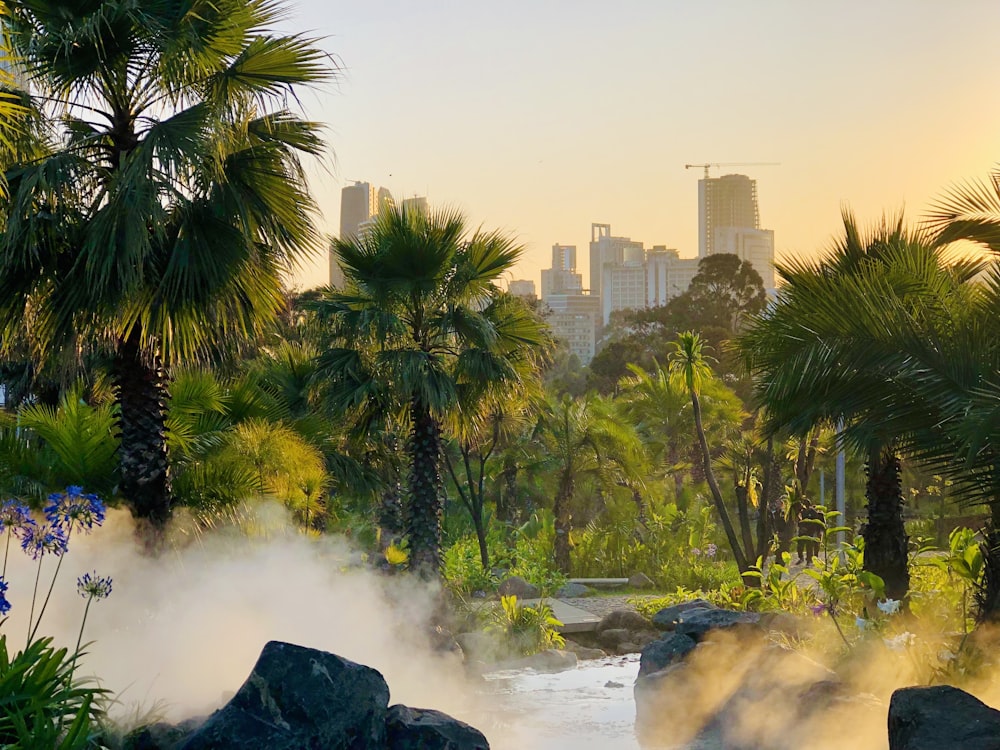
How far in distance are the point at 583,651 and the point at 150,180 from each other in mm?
10553

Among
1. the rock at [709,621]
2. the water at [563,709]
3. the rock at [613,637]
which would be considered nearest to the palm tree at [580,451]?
the rock at [613,637]

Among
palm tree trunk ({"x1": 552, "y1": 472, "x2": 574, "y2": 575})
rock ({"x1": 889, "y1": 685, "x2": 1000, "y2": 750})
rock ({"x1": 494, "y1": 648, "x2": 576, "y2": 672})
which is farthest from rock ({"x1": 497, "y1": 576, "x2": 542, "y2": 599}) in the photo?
rock ({"x1": 889, "y1": 685, "x2": 1000, "y2": 750})

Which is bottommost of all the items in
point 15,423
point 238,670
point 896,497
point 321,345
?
point 238,670

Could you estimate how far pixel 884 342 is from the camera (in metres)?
8.70

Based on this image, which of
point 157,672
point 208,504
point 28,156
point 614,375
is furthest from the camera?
point 614,375

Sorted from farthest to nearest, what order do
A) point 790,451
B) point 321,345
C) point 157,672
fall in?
point 790,451
point 321,345
point 157,672

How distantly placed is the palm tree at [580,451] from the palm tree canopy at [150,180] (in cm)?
1712

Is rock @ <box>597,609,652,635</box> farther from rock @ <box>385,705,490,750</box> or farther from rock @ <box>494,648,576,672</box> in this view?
rock @ <box>385,705,490,750</box>

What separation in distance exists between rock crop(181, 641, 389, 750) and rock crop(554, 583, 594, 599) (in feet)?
52.7

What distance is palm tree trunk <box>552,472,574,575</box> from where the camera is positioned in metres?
26.6

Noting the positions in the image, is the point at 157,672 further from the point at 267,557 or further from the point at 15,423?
the point at 15,423

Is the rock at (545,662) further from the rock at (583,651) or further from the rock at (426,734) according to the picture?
the rock at (426,734)

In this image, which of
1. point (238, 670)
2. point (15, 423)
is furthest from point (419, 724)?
point (15, 423)

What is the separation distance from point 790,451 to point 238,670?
18.6 metres
